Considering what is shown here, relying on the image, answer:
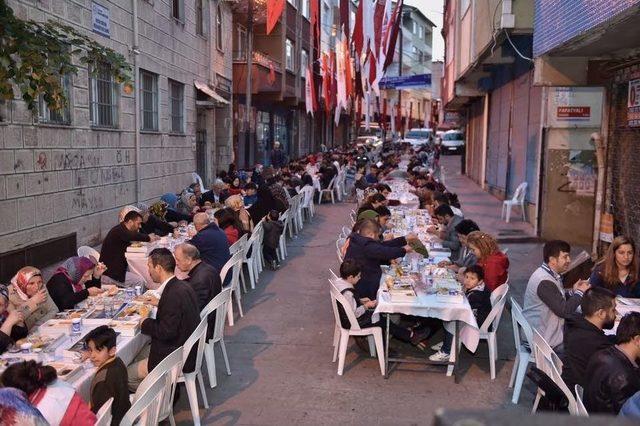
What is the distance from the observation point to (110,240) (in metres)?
8.38

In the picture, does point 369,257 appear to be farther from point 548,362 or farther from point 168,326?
point 548,362

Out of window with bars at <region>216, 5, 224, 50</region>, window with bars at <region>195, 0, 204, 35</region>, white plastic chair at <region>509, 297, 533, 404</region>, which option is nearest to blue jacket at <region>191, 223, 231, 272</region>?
white plastic chair at <region>509, 297, 533, 404</region>

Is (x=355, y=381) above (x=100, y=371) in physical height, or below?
below

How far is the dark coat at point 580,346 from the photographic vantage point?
15.5 ft

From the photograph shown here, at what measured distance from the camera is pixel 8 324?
5277 millimetres

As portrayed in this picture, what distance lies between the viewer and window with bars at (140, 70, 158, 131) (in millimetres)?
15211

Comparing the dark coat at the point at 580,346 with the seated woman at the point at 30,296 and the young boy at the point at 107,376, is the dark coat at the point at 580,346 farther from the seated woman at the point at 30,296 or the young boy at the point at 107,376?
the seated woman at the point at 30,296

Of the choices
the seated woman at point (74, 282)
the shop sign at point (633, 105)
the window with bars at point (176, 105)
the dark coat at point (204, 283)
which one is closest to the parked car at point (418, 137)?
the window with bars at point (176, 105)

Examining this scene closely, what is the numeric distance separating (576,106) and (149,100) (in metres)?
9.74

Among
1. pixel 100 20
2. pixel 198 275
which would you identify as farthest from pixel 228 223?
pixel 100 20

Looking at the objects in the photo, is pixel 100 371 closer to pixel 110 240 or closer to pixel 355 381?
pixel 355 381

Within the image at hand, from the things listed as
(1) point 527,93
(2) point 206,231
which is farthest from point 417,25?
(2) point 206,231

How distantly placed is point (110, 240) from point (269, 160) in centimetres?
2390

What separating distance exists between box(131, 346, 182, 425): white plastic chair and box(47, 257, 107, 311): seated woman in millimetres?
1892
